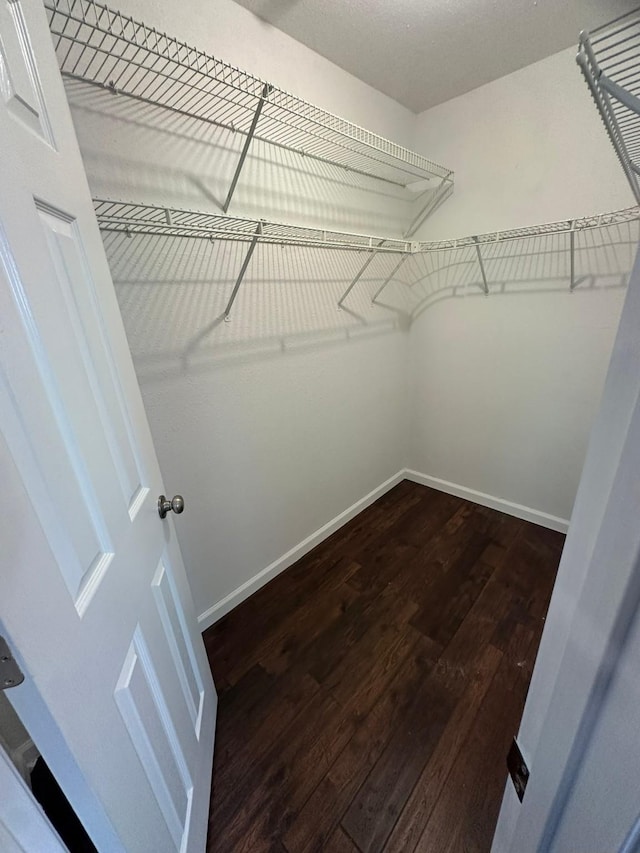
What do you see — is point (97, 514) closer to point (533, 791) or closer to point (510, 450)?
point (533, 791)

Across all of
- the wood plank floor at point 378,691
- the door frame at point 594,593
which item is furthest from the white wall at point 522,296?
the door frame at point 594,593

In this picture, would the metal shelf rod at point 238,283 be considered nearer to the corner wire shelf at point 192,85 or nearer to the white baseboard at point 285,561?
the corner wire shelf at point 192,85

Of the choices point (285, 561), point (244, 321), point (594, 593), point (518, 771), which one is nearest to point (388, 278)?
point (244, 321)

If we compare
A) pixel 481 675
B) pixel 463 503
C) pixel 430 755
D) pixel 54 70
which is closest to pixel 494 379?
pixel 463 503

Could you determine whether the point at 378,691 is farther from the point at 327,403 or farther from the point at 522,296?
the point at 522,296

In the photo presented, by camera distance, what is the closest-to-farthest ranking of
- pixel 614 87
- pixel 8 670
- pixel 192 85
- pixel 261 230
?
pixel 8 670
pixel 614 87
pixel 192 85
pixel 261 230

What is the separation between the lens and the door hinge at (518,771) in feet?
2.48

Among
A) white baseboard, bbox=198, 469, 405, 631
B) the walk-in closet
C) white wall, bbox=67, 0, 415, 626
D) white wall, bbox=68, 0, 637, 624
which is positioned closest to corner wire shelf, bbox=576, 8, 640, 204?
the walk-in closet

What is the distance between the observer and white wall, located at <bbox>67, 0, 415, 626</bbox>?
1138 millimetres

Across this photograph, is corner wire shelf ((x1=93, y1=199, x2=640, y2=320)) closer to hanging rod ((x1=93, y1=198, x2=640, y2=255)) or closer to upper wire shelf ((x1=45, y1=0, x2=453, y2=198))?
hanging rod ((x1=93, y1=198, x2=640, y2=255))

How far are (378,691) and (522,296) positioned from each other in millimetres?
2086

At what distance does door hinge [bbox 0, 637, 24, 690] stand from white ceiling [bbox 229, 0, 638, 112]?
1.95m

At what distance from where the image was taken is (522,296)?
76.6 inches

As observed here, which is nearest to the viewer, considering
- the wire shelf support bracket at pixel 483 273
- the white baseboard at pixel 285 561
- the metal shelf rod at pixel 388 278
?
the white baseboard at pixel 285 561
